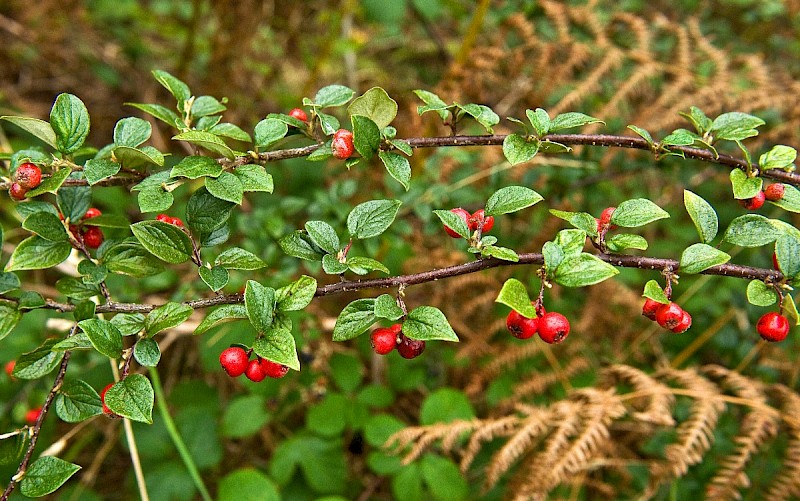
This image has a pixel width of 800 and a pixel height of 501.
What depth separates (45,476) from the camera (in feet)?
3.97

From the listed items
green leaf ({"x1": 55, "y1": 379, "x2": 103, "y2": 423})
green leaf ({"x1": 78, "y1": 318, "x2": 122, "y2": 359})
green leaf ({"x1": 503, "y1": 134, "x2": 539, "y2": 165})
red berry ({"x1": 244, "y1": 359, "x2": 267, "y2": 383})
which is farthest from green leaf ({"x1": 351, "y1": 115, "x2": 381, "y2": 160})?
green leaf ({"x1": 55, "y1": 379, "x2": 103, "y2": 423})

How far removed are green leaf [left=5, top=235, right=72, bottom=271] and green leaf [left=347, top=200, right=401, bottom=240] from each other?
629mm

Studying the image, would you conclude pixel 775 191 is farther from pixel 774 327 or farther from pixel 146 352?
pixel 146 352

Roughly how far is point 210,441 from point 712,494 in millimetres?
1850

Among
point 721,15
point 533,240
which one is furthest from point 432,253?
point 721,15

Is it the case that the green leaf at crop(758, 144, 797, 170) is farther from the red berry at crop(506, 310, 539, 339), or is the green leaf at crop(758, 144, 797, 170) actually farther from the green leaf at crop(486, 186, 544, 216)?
the red berry at crop(506, 310, 539, 339)

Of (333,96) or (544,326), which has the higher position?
(333,96)

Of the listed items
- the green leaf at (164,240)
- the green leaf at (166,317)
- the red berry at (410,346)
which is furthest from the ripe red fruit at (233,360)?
the red berry at (410,346)

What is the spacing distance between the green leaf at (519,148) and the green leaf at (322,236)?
0.40 meters

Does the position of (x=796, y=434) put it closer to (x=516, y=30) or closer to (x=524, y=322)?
(x=524, y=322)

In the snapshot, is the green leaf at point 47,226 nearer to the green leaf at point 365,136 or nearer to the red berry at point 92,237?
the red berry at point 92,237

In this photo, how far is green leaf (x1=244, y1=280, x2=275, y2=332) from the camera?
1.17m

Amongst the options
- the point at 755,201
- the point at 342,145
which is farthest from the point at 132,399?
the point at 755,201

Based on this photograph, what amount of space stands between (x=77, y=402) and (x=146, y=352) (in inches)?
7.3
